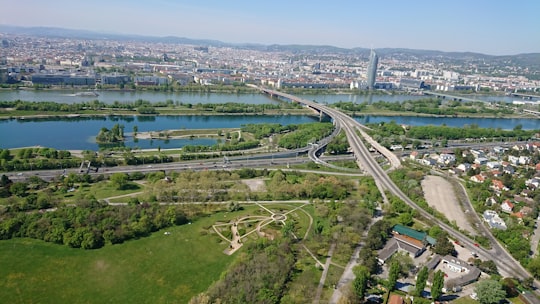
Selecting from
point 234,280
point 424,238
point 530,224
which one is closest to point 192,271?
point 234,280

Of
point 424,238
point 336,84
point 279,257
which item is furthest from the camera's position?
point 336,84

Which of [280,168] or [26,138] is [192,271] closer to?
[280,168]

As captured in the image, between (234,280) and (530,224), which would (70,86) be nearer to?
(234,280)

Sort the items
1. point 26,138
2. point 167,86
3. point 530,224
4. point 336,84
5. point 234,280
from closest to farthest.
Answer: point 234,280 → point 530,224 → point 26,138 → point 167,86 → point 336,84

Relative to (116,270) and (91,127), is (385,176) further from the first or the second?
(91,127)

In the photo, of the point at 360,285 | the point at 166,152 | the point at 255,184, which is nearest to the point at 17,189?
the point at 166,152

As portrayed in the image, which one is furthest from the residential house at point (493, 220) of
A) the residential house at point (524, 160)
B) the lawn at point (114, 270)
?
the lawn at point (114, 270)

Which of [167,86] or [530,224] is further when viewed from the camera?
[167,86]
